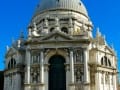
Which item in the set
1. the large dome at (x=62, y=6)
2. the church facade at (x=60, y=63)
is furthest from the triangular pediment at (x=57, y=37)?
the large dome at (x=62, y=6)

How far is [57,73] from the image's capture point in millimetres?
43656

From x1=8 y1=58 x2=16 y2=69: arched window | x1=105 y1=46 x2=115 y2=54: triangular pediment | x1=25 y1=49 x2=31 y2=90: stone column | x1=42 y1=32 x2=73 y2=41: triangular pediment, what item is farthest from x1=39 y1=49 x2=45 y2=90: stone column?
x1=105 y1=46 x2=115 y2=54: triangular pediment

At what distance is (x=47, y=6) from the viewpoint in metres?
53.2

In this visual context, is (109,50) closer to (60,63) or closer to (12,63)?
(60,63)

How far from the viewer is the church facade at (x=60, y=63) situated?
140 feet

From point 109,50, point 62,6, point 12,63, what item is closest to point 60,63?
point 12,63

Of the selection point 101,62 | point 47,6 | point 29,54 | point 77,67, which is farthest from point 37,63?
point 47,6

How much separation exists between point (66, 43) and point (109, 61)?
7016 mm

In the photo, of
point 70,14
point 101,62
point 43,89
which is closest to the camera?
point 43,89

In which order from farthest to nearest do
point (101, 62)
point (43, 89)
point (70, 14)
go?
point (70, 14), point (101, 62), point (43, 89)

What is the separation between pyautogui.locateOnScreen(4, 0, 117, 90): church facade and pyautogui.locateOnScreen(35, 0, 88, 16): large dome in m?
5.40

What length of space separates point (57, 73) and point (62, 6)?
→ 1250 cm

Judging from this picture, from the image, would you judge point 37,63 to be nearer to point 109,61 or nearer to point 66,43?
point 66,43

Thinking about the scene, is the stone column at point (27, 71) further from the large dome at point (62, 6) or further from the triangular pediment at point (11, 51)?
the large dome at point (62, 6)
